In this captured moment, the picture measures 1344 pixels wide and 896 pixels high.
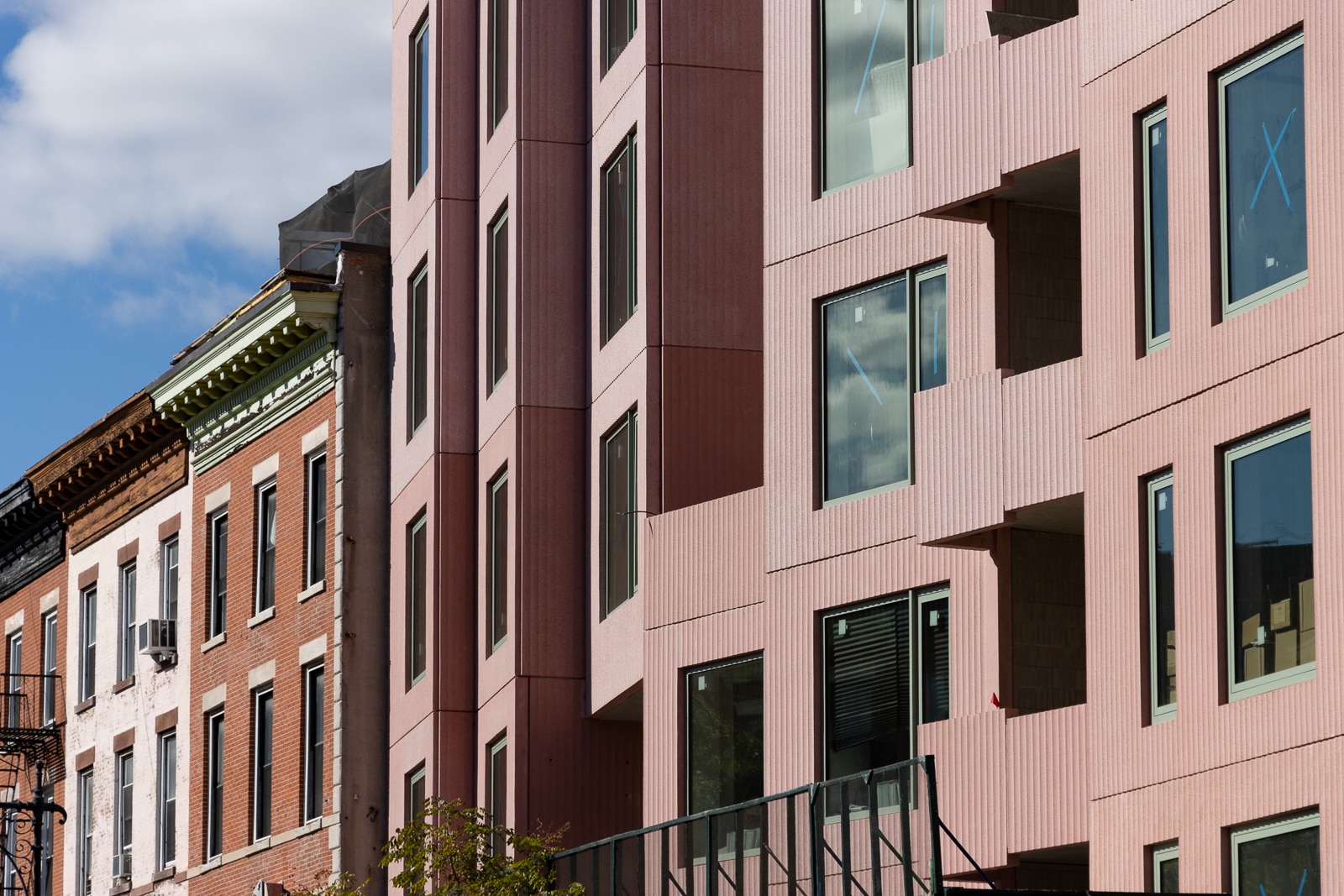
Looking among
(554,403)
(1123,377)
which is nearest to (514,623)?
(554,403)

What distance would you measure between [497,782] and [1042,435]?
12.3 meters

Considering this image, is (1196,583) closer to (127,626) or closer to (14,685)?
(127,626)

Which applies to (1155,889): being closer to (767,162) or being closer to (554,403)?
(767,162)

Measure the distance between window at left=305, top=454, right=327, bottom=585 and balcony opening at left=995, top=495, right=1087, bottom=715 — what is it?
1822 centimetres

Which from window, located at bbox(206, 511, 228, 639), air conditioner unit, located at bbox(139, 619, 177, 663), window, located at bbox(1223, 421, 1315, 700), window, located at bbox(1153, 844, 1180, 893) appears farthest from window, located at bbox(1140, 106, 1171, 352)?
air conditioner unit, located at bbox(139, 619, 177, 663)

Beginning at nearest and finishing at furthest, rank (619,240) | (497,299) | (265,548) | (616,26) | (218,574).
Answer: (619,240) < (616,26) < (497,299) < (265,548) < (218,574)

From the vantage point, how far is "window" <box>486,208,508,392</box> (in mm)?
34969

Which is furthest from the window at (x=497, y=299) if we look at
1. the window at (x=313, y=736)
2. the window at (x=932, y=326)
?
the window at (x=932, y=326)

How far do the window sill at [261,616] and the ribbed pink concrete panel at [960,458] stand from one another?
1937cm

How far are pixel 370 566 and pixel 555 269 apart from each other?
8491 mm

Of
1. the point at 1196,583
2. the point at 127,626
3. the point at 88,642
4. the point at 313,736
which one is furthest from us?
the point at 88,642

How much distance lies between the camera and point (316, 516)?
42000mm

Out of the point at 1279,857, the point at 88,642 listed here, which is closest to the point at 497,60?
the point at 88,642

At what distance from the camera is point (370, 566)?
40500mm
